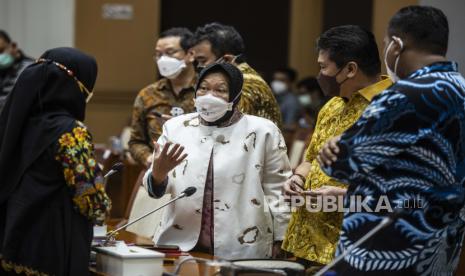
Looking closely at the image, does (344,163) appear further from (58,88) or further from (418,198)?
(58,88)

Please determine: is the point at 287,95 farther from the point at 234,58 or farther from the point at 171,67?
the point at 234,58

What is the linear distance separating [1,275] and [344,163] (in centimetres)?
129

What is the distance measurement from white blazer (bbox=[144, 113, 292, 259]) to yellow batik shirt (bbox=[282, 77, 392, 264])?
18 cm

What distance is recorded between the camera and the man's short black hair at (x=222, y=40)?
519cm

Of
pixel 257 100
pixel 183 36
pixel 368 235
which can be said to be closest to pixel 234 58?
pixel 257 100

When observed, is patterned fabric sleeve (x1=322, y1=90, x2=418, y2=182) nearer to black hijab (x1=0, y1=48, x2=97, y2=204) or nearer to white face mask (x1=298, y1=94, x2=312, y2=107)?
black hijab (x1=0, y1=48, x2=97, y2=204)

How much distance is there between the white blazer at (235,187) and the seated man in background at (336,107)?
0.19 meters

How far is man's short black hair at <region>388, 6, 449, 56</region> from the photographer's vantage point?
10.4 feet

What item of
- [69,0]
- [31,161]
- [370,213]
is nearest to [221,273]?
[370,213]

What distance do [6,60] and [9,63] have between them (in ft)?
0.16

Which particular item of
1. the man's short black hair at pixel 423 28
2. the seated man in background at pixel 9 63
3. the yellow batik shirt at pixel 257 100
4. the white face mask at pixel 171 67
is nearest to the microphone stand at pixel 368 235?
the man's short black hair at pixel 423 28

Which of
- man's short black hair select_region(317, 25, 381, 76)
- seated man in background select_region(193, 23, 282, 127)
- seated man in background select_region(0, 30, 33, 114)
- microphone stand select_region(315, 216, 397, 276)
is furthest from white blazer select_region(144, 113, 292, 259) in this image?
seated man in background select_region(0, 30, 33, 114)

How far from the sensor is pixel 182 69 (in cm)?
577

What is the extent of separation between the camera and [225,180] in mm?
4043
